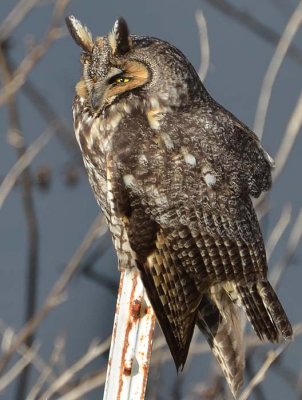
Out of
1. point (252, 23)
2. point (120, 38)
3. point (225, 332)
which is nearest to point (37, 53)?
point (120, 38)

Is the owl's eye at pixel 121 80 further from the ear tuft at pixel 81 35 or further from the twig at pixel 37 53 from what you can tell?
the twig at pixel 37 53

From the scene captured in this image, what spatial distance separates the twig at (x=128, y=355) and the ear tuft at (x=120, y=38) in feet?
2.10

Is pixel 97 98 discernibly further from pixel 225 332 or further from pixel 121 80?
pixel 225 332

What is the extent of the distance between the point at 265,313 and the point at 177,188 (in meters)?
0.36

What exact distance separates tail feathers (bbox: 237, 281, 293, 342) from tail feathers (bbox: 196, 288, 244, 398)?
6 cm

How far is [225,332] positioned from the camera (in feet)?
11.0

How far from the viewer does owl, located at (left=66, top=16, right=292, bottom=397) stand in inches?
130

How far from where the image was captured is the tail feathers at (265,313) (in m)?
3.27

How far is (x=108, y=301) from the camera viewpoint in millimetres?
5379

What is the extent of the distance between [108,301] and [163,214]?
208 centimetres

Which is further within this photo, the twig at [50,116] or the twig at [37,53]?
the twig at [50,116]

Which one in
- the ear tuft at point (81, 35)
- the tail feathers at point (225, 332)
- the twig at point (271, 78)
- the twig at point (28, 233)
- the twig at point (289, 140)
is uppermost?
the ear tuft at point (81, 35)

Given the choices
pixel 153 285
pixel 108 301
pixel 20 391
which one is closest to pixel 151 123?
pixel 153 285

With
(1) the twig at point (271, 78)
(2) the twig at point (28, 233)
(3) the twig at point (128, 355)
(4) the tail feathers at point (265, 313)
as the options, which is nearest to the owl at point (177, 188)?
(4) the tail feathers at point (265, 313)
